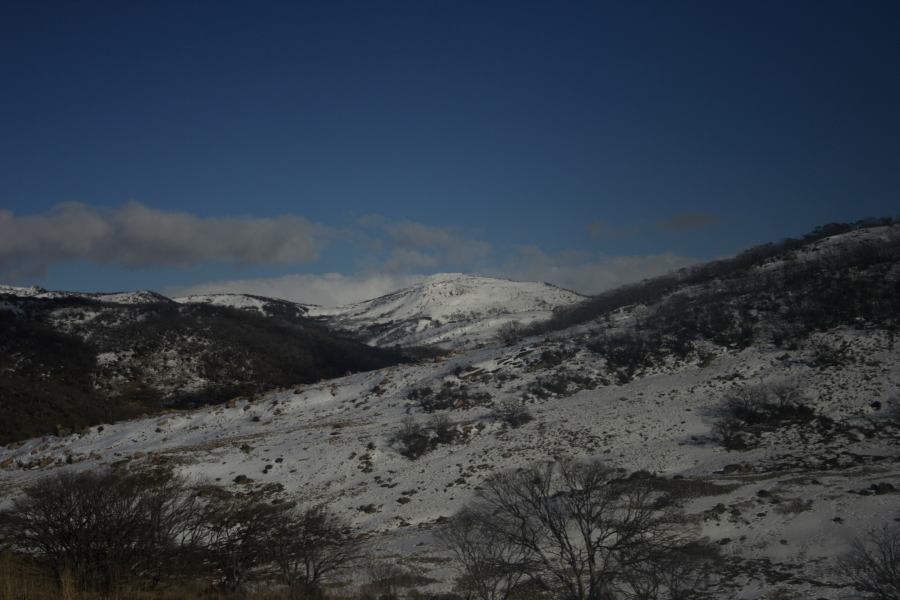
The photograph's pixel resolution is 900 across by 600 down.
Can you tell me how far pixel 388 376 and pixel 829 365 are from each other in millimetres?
43688

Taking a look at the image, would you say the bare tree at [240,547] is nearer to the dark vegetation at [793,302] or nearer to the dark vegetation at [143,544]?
the dark vegetation at [143,544]

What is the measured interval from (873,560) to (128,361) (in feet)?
342

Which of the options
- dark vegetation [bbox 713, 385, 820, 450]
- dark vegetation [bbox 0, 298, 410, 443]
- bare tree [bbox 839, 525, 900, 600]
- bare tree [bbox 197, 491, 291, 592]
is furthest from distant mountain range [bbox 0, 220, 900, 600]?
bare tree [bbox 197, 491, 291, 592]

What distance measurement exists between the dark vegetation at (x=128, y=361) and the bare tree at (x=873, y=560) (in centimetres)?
7376

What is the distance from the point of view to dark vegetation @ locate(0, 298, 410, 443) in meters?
72.5

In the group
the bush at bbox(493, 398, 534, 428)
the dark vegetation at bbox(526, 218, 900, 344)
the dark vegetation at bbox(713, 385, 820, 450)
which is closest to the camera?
the dark vegetation at bbox(713, 385, 820, 450)

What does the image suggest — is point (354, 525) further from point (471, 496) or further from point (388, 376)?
point (388, 376)

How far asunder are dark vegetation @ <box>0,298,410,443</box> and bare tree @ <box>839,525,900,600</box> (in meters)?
73.8

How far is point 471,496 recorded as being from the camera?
108ft

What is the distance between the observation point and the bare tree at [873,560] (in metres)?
13.7

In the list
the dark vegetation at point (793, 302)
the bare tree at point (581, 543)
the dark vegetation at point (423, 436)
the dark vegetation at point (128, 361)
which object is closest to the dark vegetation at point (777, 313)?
the dark vegetation at point (793, 302)

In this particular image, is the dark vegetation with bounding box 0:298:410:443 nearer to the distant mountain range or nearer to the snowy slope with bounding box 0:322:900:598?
the distant mountain range

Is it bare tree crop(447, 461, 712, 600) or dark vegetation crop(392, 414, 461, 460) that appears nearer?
bare tree crop(447, 461, 712, 600)

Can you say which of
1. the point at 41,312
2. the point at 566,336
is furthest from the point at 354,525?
the point at 41,312
